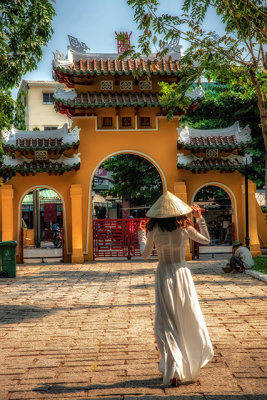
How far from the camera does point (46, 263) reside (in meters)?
18.1

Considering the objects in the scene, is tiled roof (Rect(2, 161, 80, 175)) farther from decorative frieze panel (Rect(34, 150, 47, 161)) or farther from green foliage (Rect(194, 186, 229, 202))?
green foliage (Rect(194, 186, 229, 202))

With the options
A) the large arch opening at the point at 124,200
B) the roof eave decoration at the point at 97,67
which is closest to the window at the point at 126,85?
the roof eave decoration at the point at 97,67

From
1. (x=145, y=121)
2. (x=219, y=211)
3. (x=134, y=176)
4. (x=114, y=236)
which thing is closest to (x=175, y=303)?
(x=114, y=236)

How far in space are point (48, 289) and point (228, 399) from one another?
7.94 metres

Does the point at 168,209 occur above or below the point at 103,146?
below

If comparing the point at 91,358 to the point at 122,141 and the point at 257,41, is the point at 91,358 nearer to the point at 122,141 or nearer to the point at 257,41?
the point at 257,41

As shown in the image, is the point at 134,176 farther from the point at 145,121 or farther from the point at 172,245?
the point at 172,245

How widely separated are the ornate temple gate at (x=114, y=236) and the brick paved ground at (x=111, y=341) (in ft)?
19.6

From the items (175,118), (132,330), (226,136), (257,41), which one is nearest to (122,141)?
(175,118)

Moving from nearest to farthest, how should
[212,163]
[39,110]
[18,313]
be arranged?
[18,313], [212,163], [39,110]

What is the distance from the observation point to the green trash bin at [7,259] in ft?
46.6

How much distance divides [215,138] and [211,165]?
1.26 m

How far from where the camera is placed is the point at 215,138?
1848 cm

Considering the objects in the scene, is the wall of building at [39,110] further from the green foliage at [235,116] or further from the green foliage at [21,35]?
the green foliage at [21,35]
